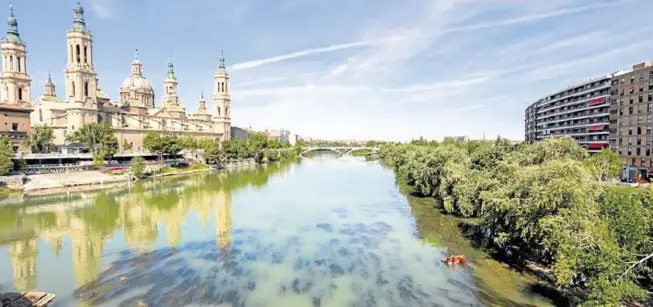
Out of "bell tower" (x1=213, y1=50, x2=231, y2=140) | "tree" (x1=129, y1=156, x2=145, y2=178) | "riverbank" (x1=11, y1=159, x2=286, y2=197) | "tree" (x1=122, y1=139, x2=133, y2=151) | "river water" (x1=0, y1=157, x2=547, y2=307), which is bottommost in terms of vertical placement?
"river water" (x1=0, y1=157, x2=547, y2=307)

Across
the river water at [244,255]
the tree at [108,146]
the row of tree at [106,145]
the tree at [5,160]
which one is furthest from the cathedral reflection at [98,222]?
the tree at [108,146]

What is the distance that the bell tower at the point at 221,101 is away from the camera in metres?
96.1

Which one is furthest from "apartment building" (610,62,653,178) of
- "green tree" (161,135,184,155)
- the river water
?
"green tree" (161,135,184,155)

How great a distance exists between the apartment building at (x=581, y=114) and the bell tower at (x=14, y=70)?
84336 mm

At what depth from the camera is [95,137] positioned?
182ft

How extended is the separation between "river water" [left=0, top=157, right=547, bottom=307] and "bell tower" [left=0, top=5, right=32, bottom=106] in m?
37.9

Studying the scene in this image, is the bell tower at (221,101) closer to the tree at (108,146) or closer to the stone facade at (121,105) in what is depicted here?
the stone facade at (121,105)

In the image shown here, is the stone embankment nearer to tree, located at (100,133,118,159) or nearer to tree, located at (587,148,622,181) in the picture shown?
tree, located at (100,133,118,159)

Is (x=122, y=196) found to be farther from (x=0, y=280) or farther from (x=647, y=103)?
(x=647, y=103)

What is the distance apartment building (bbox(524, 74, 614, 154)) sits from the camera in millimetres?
49281

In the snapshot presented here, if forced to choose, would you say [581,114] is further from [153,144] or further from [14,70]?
[14,70]

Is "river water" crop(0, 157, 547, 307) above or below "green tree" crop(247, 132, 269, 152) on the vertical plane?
below

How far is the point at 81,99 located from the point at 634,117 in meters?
77.2

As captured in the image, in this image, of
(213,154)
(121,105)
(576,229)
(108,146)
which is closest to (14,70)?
(121,105)
